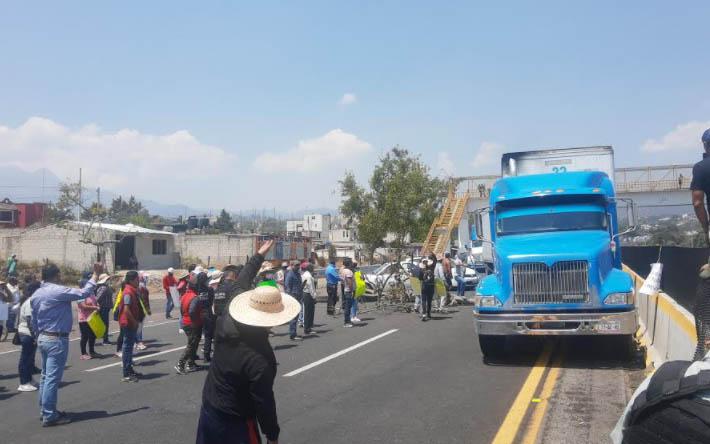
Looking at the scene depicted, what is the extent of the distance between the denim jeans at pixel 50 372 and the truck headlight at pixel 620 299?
25.2ft

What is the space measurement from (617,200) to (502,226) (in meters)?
2.08

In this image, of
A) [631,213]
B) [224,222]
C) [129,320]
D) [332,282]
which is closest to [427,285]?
[332,282]

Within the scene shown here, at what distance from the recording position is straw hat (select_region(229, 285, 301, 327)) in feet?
12.4

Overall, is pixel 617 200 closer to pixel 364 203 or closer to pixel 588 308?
pixel 588 308

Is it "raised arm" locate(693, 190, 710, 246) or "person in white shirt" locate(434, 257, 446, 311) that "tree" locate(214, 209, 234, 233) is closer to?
"person in white shirt" locate(434, 257, 446, 311)

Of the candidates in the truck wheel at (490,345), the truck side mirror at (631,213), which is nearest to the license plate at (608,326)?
the truck wheel at (490,345)

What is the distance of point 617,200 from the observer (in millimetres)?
10812

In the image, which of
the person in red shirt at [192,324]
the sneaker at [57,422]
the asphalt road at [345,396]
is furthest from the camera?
the person in red shirt at [192,324]

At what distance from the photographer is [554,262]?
941 centimetres

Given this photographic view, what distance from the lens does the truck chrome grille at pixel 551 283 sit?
9.29 metres

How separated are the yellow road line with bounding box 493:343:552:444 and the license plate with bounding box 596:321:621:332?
3.46 feet

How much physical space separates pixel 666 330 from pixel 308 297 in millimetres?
8177

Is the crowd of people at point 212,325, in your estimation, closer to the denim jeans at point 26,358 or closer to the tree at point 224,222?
the denim jeans at point 26,358

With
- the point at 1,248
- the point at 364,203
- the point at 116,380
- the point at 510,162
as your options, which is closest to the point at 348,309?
the point at 510,162
